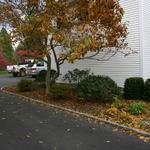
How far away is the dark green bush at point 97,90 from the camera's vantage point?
1558 centimetres

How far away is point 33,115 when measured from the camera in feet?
47.0

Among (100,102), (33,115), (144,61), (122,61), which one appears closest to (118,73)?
(122,61)

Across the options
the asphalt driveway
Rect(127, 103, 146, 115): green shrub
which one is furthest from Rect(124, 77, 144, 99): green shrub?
the asphalt driveway

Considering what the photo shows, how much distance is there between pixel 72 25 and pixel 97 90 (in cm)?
353

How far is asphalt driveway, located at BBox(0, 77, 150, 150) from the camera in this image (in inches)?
378

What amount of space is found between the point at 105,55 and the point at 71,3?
3555 millimetres

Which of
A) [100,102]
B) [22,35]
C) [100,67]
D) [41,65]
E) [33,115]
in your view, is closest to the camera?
[33,115]

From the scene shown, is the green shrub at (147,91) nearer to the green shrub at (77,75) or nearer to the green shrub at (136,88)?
the green shrub at (136,88)

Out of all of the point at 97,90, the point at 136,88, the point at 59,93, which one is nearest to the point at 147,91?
the point at 136,88

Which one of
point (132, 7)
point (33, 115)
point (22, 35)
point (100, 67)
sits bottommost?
point (33, 115)

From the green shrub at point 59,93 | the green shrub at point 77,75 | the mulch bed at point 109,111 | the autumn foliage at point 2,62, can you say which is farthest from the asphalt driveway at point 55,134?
the autumn foliage at point 2,62

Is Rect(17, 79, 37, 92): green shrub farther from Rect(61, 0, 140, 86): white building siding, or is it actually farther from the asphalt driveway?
the asphalt driveway

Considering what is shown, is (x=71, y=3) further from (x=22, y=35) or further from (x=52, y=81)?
(x=52, y=81)

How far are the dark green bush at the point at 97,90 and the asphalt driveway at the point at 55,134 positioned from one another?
1.40 metres
